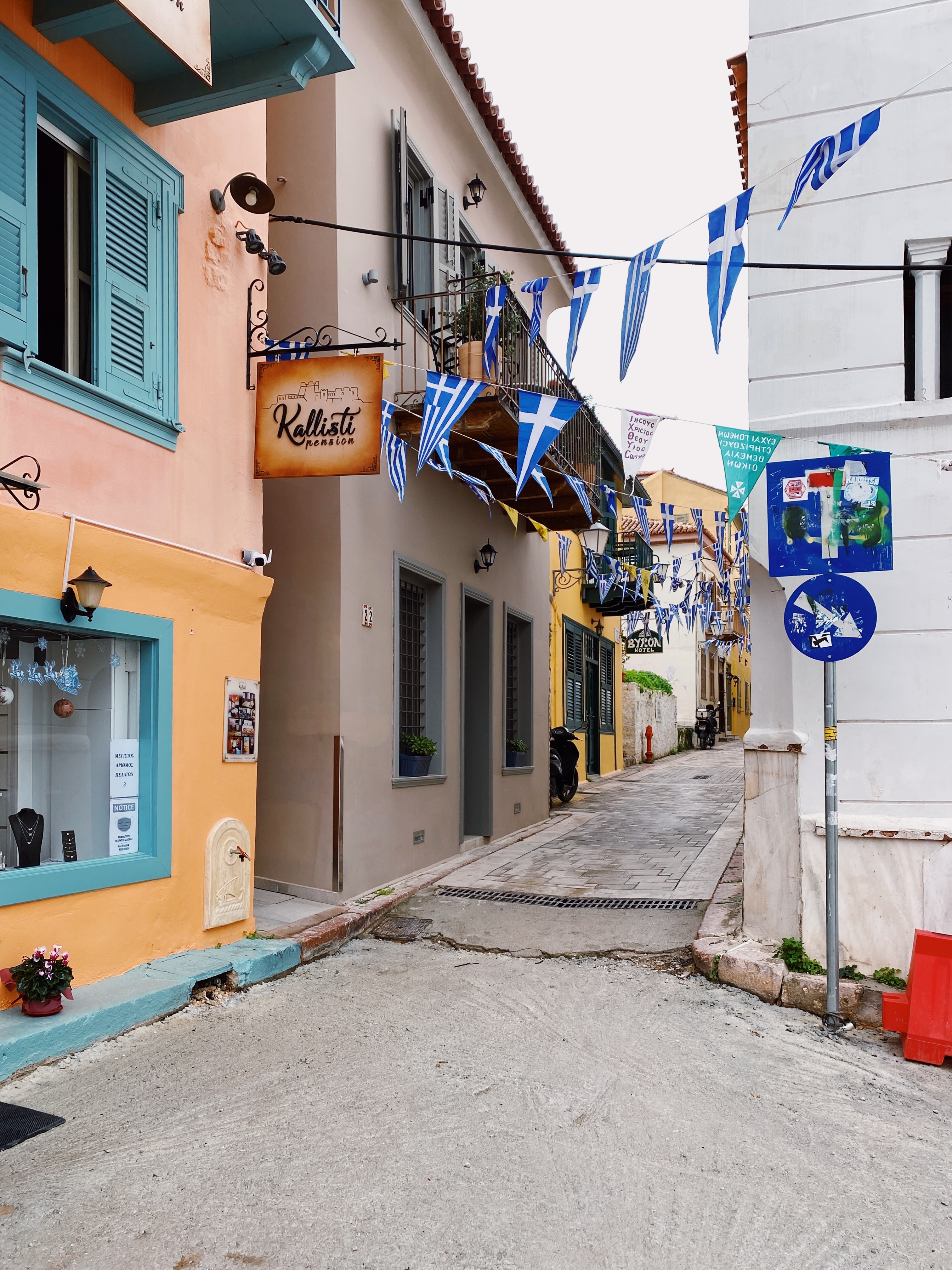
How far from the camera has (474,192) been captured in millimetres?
10883

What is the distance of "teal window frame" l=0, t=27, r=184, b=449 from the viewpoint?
4891 mm

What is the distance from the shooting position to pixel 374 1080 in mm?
4500

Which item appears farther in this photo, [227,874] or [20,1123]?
[227,874]

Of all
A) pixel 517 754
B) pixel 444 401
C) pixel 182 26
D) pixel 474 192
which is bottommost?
pixel 517 754

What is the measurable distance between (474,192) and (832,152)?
6.39 meters

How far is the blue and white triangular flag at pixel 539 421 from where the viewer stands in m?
6.42

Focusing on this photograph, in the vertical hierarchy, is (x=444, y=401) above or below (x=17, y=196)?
below

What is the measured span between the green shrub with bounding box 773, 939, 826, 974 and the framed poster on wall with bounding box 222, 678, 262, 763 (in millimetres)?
3498

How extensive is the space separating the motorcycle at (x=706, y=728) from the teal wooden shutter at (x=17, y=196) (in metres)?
29.6

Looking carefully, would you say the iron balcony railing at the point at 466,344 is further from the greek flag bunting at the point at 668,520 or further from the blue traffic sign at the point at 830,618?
the blue traffic sign at the point at 830,618

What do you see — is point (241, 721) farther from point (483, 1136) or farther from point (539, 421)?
point (483, 1136)

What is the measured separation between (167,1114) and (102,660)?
2.53 metres

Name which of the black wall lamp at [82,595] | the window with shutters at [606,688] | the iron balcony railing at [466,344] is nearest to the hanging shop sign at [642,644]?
the window with shutters at [606,688]

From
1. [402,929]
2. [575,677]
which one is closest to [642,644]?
[575,677]
